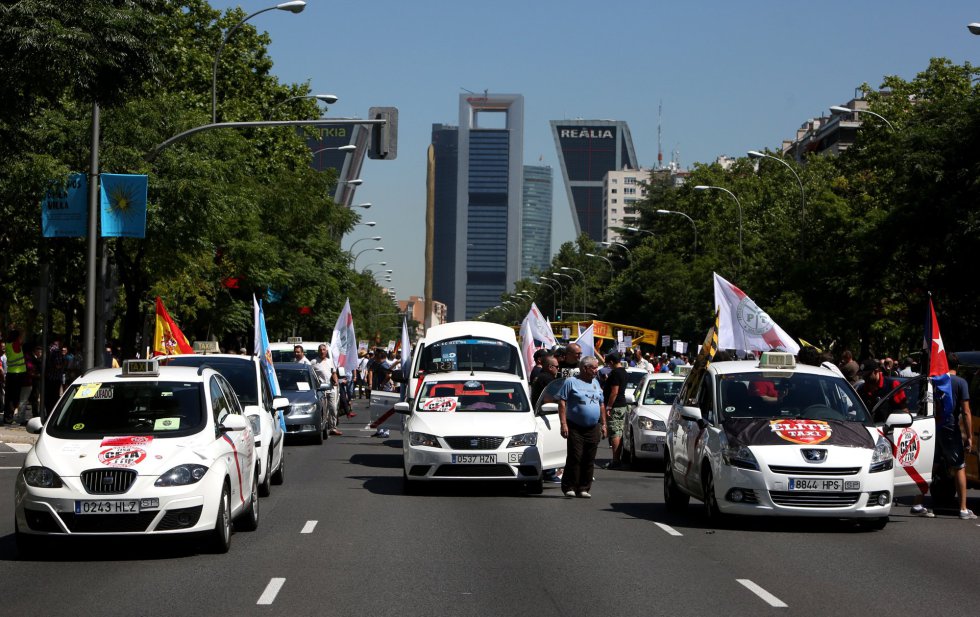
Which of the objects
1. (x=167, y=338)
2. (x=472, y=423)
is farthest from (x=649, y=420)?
(x=167, y=338)

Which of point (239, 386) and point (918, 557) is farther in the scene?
point (239, 386)

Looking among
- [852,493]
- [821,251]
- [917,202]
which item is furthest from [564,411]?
[821,251]

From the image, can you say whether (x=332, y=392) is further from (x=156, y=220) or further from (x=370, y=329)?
(x=370, y=329)

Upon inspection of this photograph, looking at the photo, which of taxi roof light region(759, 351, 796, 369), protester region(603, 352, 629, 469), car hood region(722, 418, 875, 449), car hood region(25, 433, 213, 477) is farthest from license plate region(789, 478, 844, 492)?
protester region(603, 352, 629, 469)

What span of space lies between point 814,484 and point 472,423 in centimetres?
505

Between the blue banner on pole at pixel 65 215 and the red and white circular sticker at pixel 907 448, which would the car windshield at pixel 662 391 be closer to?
the red and white circular sticker at pixel 907 448

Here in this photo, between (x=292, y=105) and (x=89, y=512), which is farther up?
(x=292, y=105)

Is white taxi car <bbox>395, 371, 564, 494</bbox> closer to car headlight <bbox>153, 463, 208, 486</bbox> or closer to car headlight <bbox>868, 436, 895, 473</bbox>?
car headlight <bbox>868, 436, 895, 473</bbox>

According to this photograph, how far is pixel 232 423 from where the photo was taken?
11938 mm

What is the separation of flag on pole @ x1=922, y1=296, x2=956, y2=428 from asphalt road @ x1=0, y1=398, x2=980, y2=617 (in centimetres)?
110

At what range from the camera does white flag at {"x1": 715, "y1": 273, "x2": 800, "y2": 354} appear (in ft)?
76.0

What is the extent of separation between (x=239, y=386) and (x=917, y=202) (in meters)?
25.5

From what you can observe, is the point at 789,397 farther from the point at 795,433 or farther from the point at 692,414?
the point at 692,414

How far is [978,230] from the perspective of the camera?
3434 cm
